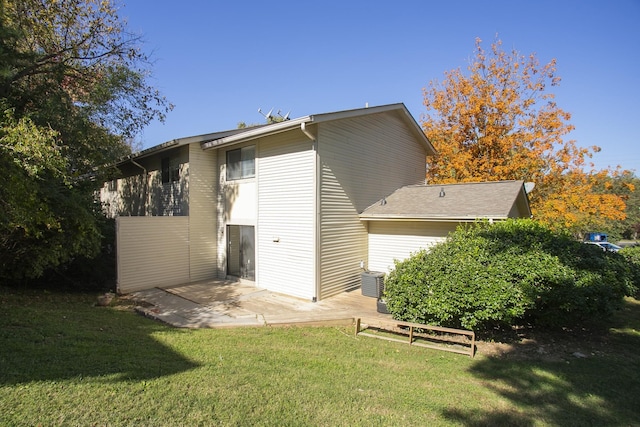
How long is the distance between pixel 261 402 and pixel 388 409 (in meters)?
1.46

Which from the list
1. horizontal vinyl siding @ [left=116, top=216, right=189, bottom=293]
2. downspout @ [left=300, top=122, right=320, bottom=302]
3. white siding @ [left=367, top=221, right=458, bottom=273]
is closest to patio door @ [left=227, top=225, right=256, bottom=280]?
horizontal vinyl siding @ [left=116, top=216, right=189, bottom=293]

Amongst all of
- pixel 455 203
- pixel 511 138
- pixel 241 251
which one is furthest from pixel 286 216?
pixel 511 138

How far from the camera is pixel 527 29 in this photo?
12.2 metres

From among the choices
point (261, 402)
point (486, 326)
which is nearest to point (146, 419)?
point (261, 402)

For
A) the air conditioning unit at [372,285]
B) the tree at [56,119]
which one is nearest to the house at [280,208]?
the air conditioning unit at [372,285]

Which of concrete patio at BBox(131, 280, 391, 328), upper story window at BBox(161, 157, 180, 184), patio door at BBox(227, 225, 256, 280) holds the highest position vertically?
upper story window at BBox(161, 157, 180, 184)

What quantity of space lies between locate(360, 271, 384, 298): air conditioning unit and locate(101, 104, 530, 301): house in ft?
2.32

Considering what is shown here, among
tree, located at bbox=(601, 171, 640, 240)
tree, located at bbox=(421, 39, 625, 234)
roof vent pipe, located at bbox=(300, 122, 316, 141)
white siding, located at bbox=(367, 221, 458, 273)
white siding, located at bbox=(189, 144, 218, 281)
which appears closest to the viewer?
roof vent pipe, located at bbox=(300, 122, 316, 141)

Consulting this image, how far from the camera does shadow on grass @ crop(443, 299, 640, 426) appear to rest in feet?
12.5

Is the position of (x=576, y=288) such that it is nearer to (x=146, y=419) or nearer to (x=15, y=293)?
(x=146, y=419)

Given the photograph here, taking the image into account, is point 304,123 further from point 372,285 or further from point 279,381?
point 279,381

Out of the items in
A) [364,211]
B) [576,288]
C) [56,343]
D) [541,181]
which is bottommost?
[56,343]

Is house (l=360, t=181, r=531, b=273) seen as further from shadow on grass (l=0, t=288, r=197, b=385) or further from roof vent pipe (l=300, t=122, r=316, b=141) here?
shadow on grass (l=0, t=288, r=197, b=385)

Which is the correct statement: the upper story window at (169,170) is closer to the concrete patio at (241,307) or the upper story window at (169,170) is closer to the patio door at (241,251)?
the patio door at (241,251)
